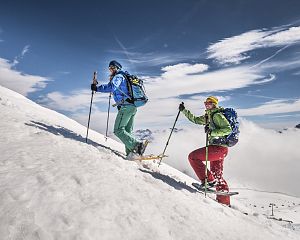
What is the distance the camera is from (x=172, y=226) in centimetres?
520

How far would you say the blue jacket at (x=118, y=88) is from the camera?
10.2 metres

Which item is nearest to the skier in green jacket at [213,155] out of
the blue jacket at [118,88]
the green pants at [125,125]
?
the green pants at [125,125]

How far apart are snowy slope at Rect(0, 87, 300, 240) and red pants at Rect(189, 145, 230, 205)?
5.29 ft

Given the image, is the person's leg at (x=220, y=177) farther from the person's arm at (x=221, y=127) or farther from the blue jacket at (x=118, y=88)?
the blue jacket at (x=118, y=88)

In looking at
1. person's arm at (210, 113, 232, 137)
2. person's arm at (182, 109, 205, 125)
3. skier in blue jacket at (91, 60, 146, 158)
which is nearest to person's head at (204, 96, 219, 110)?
person's arm at (210, 113, 232, 137)

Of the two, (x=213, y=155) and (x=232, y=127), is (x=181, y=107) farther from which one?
(x=232, y=127)

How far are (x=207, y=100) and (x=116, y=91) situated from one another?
130 inches

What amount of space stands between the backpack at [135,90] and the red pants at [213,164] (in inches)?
107

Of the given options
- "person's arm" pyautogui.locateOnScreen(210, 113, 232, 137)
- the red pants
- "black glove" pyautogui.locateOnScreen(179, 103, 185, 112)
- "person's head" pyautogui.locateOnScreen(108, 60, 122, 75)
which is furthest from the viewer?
"black glove" pyautogui.locateOnScreen(179, 103, 185, 112)

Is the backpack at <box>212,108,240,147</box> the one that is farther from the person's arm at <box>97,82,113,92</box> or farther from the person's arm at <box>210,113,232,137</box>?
the person's arm at <box>97,82,113,92</box>

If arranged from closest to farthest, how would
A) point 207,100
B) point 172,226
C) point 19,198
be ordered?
point 19,198, point 172,226, point 207,100

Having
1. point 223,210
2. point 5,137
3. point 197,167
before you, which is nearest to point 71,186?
point 5,137

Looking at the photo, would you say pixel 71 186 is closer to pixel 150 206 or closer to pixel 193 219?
pixel 150 206

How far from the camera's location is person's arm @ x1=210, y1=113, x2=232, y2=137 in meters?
8.68
